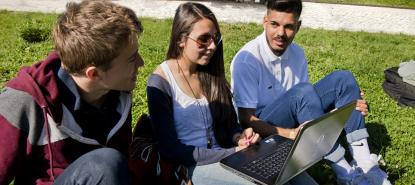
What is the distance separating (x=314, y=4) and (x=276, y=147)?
7448 mm

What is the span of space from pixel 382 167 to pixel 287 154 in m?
1.57

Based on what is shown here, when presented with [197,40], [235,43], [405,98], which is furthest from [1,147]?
[235,43]

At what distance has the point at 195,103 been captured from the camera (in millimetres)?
2797

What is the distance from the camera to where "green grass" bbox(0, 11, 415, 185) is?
13.2 feet

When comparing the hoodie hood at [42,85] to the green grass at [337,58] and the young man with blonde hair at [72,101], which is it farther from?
the green grass at [337,58]

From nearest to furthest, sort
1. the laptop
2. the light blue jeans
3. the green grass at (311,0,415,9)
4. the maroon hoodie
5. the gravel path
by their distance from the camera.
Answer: the maroon hoodie → the laptop → the light blue jeans → the gravel path → the green grass at (311,0,415,9)

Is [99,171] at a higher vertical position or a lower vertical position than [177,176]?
higher

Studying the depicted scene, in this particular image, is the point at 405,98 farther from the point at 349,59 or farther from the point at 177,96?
the point at 177,96

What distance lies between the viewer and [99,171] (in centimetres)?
197

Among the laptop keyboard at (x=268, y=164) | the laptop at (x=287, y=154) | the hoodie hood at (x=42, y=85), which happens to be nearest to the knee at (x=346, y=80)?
the laptop at (x=287, y=154)

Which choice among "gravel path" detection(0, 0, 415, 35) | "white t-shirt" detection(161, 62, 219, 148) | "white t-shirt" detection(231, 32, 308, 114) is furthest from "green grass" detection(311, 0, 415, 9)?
"white t-shirt" detection(161, 62, 219, 148)

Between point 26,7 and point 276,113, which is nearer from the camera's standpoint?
point 276,113

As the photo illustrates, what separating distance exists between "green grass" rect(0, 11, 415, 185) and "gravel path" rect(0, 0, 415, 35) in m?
0.53

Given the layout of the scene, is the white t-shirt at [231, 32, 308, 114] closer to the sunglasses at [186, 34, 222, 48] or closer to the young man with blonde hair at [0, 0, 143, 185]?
the sunglasses at [186, 34, 222, 48]
